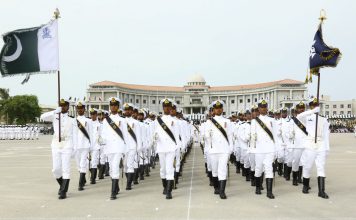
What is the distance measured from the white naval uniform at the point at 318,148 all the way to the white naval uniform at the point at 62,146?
205 inches

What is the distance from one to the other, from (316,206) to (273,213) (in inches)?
42.4

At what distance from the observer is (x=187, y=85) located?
12256 cm

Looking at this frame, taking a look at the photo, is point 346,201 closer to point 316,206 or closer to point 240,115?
point 316,206

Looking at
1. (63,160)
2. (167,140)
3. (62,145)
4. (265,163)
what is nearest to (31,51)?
(62,145)

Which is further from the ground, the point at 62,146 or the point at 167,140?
the point at 167,140

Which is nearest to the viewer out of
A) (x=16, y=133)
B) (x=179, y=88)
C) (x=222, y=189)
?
(x=222, y=189)

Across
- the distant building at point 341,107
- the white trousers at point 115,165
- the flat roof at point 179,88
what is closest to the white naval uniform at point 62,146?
the white trousers at point 115,165

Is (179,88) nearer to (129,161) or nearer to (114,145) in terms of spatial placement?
(129,161)

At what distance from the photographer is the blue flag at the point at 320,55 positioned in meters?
8.82

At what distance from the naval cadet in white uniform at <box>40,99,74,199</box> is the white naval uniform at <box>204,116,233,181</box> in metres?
3.00

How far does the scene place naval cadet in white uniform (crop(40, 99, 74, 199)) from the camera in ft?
26.5

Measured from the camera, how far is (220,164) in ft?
26.2

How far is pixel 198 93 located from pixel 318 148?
10968 cm

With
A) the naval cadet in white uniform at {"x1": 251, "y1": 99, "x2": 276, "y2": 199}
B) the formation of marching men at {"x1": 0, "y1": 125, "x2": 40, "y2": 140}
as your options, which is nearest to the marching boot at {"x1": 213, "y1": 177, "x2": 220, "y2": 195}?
the naval cadet in white uniform at {"x1": 251, "y1": 99, "x2": 276, "y2": 199}
